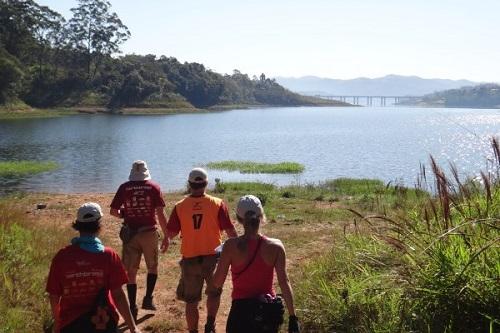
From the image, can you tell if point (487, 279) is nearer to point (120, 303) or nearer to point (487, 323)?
point (487, 323)

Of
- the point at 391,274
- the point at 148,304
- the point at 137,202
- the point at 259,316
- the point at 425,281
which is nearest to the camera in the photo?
the point at 259,316

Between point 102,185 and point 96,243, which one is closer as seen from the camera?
point 96,243

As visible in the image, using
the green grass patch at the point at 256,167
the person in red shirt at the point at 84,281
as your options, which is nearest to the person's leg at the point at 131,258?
the person in red shirt at the point at 84,281

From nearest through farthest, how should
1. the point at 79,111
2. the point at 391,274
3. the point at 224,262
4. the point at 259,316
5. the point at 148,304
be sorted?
the point at 259,316, the point at 224,262, the point at 391,274, the point at 148,304, the point at 79,111

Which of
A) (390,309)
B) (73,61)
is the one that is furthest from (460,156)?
(73,61)

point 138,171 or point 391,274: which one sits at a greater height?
point 138,171

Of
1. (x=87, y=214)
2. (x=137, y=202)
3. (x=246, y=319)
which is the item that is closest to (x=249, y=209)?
(x=246, y=319)

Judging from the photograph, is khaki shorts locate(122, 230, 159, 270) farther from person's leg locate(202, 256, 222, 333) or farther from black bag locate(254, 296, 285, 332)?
black bag locate(254, 296, 285, 332)

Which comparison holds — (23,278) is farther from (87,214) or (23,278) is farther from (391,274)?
(391,274)

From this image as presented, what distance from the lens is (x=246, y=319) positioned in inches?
166

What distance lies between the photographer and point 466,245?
4809 millimetres

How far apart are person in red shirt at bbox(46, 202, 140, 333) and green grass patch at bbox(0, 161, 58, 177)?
97.3 ft

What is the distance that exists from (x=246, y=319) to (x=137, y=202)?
3.14m

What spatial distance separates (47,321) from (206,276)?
2.05m
